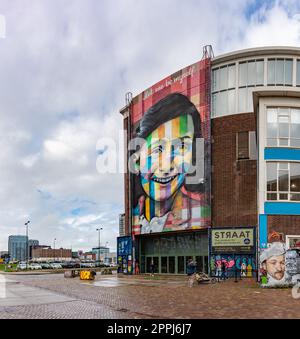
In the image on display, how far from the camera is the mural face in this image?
40.5m

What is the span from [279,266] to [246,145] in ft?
48.3

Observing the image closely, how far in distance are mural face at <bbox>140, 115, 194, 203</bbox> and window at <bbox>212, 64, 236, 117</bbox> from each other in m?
2.90

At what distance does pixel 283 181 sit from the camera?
29.2 m

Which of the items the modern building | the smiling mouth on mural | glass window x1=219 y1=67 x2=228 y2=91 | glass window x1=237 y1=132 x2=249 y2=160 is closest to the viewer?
the modern building

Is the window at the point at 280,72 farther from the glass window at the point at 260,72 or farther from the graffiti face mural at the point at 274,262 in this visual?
the graffiti face mural at the point at 274,262

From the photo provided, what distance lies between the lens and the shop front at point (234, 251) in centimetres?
3422

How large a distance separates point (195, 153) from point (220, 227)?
7164 millimetres

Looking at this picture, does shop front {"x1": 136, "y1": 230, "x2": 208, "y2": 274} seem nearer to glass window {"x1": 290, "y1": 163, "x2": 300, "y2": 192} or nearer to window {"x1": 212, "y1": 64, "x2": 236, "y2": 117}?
window {"x1": 212, "y1": 64, "x2": 236, "y2": 117}

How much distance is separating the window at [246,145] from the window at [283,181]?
23.1ft

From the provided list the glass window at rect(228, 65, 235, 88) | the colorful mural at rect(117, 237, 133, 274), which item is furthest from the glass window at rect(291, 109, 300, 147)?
the colorful mural at rect(117, 237, 133, 274)

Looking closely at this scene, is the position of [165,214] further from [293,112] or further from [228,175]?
[293,112]

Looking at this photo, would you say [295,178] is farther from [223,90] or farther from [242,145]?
[223,90]

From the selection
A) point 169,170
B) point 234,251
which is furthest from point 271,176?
point 169,170
